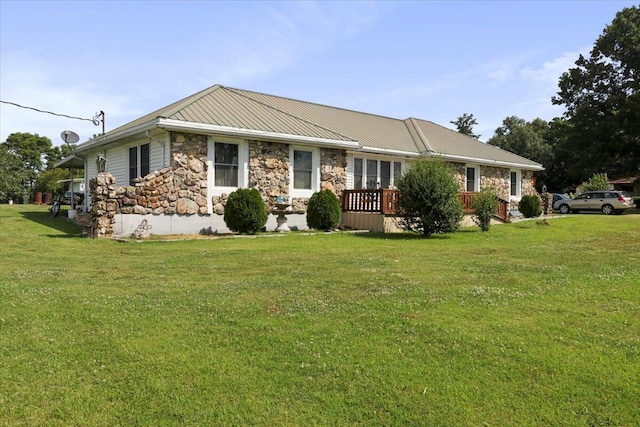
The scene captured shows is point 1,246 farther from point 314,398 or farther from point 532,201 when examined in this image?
point 532,201

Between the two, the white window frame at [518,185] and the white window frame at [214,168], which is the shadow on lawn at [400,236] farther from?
the white window frame at [518,185]

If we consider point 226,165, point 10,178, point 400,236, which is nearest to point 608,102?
point 400,236

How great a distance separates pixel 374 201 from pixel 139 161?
8.54 m

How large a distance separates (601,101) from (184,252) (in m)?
36.7

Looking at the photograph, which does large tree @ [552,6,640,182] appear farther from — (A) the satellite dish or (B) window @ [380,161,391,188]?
(A) the satellite dish

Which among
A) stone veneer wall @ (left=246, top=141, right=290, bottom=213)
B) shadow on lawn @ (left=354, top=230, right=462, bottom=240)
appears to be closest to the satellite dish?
stone veneer wall @ (left=246, top=141, right=290, bottom=213)

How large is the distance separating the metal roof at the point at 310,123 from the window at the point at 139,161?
0.78 metres

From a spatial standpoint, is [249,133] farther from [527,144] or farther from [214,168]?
[527,144]

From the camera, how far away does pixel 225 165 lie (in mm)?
14156

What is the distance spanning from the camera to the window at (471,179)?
23.1 meters

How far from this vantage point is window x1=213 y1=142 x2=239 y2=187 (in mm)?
13977

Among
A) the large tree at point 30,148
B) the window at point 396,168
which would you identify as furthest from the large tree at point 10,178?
the window at point 396,168

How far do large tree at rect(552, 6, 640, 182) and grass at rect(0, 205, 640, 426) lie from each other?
3120 centimetres

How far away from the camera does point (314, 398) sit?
9.37 ft
